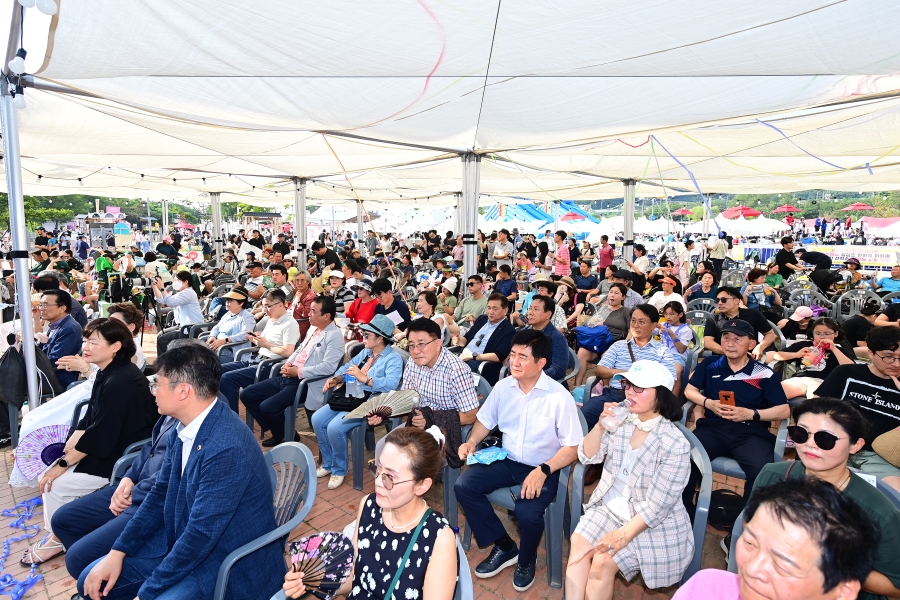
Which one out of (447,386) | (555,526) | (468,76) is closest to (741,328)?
(555,526)

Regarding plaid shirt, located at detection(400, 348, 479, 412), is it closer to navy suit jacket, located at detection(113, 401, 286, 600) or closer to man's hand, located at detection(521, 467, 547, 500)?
man's hand, located at detection(521, 467, 547, 500)

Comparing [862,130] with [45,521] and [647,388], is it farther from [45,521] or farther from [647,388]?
[45,521]

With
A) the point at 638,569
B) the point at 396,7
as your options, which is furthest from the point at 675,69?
the point at 638,569

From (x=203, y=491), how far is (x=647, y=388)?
6.84 ft

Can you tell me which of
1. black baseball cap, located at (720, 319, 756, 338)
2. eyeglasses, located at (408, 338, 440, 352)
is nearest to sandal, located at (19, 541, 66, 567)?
eyeglasses, located at (408, 338, 440, 352)

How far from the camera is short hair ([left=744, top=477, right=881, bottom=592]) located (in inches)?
54.4

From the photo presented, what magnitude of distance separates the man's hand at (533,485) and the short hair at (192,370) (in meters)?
1.70

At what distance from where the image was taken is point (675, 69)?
12.8ft

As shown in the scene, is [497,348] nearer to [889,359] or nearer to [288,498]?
[288,498]

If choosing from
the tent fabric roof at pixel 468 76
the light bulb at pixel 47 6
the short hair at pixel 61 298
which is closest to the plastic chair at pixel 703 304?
the tent fabric roof at pixel 468 76

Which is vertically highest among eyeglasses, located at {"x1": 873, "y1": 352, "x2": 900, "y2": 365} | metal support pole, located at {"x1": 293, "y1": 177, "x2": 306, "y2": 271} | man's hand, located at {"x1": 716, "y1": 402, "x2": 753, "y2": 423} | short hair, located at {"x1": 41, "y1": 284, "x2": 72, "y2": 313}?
metal support pole, located at {"x1": 293, "y1": 177, "x2": 306, "y2": 271}

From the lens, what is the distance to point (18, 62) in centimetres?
350

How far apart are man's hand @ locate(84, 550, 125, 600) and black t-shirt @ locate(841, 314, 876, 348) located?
5946mm

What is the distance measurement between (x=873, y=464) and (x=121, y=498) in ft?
13.8
